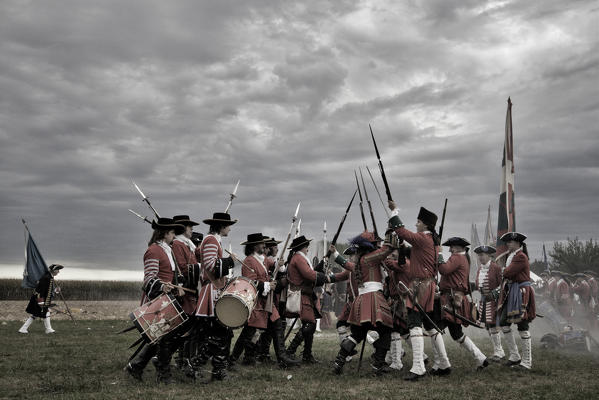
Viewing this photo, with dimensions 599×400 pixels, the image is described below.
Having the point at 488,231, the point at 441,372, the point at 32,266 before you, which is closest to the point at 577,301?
the point at 488,231

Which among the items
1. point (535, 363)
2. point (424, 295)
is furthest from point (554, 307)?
point (424, 295)

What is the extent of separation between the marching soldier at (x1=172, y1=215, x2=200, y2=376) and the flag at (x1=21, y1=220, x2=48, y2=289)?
1248 centimetres

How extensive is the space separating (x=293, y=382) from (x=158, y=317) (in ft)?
7.35

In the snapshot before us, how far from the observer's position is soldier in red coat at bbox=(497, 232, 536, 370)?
9602 mm

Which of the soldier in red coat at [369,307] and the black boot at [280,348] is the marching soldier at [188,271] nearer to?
the black boot at [280,348]

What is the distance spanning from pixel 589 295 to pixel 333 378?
14.2 metres

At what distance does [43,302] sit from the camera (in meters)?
16.8

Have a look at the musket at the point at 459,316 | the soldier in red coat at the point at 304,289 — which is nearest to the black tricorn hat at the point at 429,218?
the musket at the point at 459,316

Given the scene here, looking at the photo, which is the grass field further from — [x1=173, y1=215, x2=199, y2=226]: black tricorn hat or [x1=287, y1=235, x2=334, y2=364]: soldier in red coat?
[x1=173, y1=215, x2=199, y2=226]: black tricorn hat

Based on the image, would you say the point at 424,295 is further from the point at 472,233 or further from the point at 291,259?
the point at 472,233

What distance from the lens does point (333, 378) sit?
856cm

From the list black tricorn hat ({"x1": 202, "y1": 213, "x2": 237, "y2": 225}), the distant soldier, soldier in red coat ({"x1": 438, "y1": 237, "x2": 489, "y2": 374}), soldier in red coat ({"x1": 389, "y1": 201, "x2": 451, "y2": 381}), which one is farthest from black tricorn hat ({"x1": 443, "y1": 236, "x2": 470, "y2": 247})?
the distant soldier

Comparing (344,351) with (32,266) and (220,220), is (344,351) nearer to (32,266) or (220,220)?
(220,220)

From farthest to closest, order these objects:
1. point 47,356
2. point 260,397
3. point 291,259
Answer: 1. point 47,356
2. point 291,259
3. point 260,397
